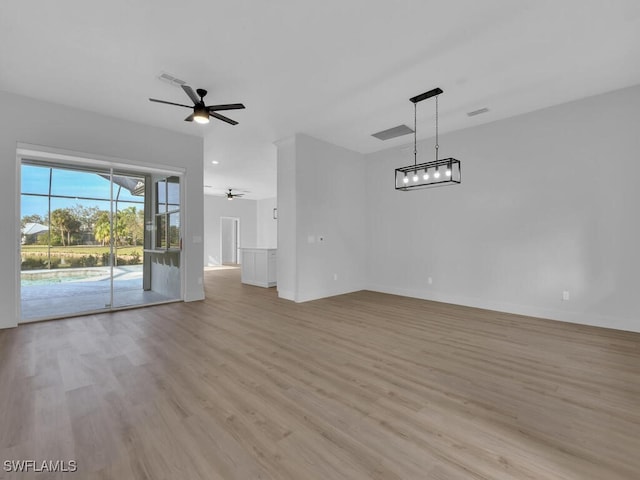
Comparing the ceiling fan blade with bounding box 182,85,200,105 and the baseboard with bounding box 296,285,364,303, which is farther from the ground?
the ceiling fan blade with bounding box 182,85,200,105

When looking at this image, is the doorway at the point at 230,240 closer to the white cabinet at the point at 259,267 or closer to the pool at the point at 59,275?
the white cabinet at the point at 259,267

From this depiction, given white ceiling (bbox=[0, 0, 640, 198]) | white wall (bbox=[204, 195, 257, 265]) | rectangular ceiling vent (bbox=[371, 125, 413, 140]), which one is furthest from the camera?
white wall (bbox=[204, 195, 257, 265])

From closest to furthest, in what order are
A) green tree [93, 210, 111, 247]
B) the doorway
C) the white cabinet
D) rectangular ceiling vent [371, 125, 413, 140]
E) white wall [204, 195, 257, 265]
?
green tree [93, 210, 111, 247], rectangular ceiling vent [371, 125, 413, 140], the white cabinet, white wall [204, 195, 257, 265], the doorway

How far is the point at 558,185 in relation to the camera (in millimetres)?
4434

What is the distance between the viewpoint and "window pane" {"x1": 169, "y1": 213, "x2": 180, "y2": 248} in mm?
5623

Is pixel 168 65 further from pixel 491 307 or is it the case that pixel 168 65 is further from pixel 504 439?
pixel 491 307

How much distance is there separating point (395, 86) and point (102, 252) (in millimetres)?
5411

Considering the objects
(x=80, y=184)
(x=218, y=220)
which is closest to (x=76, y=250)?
(x=80, y=184)

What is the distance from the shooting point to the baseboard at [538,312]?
3.94m

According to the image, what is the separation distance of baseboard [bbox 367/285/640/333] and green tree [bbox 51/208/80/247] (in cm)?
624

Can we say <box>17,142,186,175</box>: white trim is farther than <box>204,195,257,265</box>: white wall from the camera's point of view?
No

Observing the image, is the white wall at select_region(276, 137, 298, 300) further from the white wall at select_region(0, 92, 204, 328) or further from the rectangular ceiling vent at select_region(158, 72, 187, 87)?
the rectangular ceiling vent at select_region(158, 72, 187, 87)

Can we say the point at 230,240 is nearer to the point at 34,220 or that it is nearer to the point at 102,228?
the point at 102,228

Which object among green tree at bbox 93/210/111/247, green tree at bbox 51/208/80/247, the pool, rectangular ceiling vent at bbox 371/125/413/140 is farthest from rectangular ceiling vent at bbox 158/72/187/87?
rectangular ceiling vent at bbox 371/125/413/140
